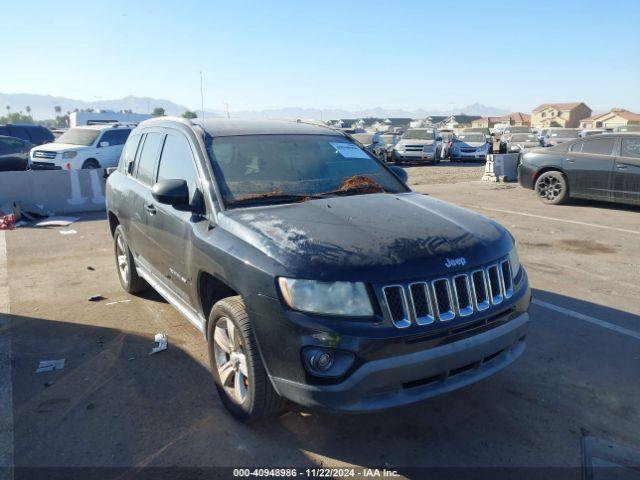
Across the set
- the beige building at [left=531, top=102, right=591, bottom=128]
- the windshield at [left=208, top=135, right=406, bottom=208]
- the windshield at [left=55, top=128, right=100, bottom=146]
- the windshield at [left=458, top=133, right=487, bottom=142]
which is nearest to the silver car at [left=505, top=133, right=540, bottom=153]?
the windshield at [left=458, top=133, right=487, bottom=142]

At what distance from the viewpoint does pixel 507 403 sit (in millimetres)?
3449

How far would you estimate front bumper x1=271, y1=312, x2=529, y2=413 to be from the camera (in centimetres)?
256

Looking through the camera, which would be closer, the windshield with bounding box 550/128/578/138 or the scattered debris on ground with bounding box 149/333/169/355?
the scattered debris on ground with bounding box 149/333/169/355

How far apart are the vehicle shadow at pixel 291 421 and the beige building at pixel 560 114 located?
361 feet

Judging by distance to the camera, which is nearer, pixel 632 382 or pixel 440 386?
pixel 440 386

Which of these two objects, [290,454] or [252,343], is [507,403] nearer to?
[290,454]

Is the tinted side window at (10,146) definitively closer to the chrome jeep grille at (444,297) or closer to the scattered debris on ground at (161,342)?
the scattered debris on ground at (161,342)

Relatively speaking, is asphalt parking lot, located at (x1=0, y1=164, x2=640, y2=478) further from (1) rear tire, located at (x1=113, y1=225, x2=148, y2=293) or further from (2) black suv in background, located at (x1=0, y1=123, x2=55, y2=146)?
(2) black suv in background, located at (x1=0, y1=123, x2=55, y2=146)

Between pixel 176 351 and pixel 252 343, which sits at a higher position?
pixel 252 343

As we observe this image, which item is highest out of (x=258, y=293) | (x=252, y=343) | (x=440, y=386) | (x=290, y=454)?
(x=258, y=293)

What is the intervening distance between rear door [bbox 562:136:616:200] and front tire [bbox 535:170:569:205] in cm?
15

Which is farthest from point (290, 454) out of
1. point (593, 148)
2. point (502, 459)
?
point (593, 148)

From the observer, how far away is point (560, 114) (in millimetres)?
107250

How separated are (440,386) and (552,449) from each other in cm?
87
